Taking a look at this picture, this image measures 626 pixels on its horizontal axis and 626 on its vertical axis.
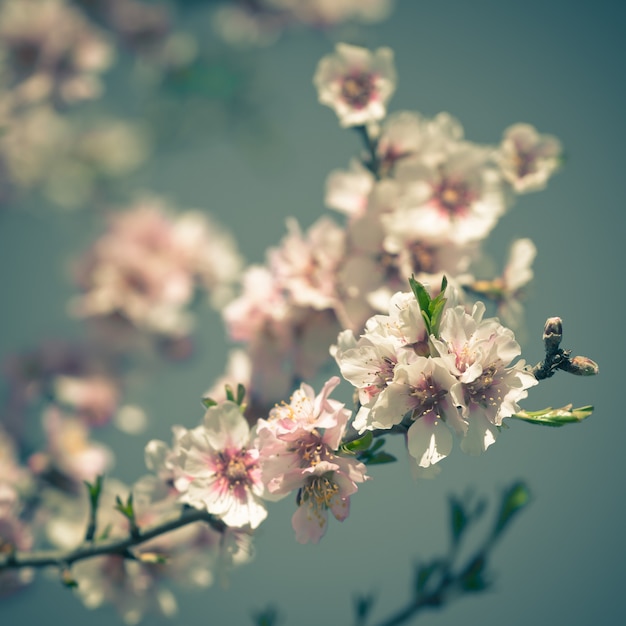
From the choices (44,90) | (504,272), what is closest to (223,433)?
(504,272)

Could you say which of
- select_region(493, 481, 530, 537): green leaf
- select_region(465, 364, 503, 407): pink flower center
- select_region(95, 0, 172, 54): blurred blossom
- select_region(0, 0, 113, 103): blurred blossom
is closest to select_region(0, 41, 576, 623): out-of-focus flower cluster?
select_region(465, 364, 503, 407): pink flower center

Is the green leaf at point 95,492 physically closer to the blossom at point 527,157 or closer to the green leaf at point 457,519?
the green leaf at point 457,519

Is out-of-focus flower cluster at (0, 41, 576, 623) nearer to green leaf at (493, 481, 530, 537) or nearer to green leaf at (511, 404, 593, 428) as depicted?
green leaf at (511, 404, 593, 428)

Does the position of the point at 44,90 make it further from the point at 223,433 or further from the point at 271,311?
the point at 223,433

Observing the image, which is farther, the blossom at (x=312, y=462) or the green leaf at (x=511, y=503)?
the green leaf at (x=511, y=503)

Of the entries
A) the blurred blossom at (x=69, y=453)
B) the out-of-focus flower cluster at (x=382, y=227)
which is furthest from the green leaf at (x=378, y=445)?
the blurred blossom at (x=69, y=453)

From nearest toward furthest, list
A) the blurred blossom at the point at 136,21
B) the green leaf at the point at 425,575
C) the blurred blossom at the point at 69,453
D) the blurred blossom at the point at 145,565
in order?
1. the blurred blossom at the point at 145,565
2. the green leaf at the point at 425,575
3. the blurred blossom at the point at 69,453
4. the blurred blossom at the point at 136,21

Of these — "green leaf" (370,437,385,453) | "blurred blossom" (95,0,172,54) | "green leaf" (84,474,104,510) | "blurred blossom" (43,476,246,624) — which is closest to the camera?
"green leaf" (370,437,385,453)

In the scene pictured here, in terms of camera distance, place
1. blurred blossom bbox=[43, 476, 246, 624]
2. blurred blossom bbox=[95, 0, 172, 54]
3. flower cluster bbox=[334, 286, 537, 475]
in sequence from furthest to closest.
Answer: blurred blossom bbox=[95, 0, 172, 54] < blurred blossom bbox=[43, 476, 246, 624] < flower cluster bbox=[334, 286, 537, 475]
